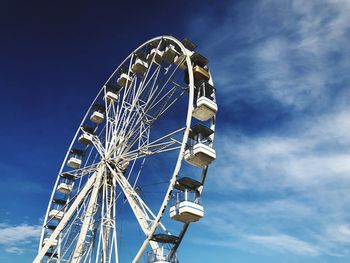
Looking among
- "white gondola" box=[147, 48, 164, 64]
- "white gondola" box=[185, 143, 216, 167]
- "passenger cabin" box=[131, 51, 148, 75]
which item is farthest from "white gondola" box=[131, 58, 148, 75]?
"white gondola" box=[185, 143, 216, 167]

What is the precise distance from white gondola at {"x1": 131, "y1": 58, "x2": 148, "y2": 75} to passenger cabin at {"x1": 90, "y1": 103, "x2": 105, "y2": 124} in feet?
13.9

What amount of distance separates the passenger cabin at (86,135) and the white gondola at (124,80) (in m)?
4.11

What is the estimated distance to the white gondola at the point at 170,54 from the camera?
1759 cm

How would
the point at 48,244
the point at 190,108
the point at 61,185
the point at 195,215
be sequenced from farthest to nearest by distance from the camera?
the point at 61,185, the point at 48,244, the point at 190,108, the point at 195,215

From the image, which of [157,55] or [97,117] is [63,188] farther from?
[157,55]

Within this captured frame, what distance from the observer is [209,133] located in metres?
14.4

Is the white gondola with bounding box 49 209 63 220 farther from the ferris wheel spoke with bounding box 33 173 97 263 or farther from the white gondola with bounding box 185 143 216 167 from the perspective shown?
the white gondola with bounding box 185 143 216 167

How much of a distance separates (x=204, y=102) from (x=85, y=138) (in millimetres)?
11068

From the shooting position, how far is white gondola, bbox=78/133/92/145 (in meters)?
22.5

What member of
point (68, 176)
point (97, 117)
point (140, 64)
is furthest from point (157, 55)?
point (68, 176)

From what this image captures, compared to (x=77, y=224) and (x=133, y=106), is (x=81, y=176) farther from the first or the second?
(x=133, y=106)

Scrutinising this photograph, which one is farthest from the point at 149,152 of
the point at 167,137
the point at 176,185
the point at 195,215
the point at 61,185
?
the point at 61,185

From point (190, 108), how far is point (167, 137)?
1.60 m

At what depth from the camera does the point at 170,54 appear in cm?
1780
